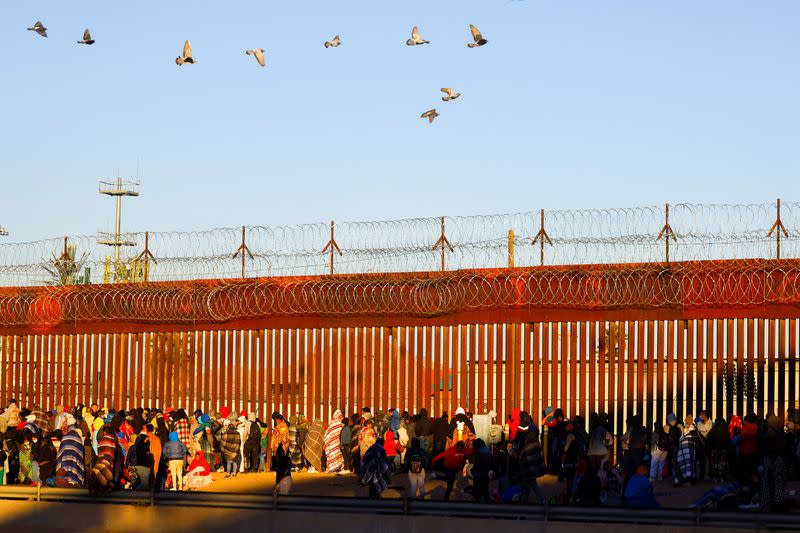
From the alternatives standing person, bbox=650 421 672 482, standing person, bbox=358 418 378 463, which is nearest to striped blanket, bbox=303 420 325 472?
standing person, bbox=358 418 378 463

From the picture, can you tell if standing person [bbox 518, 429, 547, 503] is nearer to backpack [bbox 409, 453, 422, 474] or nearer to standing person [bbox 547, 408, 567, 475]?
backpack [bbox 409, 453, 422, 474]

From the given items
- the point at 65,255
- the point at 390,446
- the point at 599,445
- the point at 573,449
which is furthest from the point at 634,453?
the point at 65,255

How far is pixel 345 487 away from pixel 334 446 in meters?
2.20

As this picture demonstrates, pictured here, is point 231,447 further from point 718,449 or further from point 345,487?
point 718,449

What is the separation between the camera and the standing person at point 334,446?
2656 centimetres

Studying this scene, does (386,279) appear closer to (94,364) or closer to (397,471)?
(397,471)

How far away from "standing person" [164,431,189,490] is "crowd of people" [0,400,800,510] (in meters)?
0.02

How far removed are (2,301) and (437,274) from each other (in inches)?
442

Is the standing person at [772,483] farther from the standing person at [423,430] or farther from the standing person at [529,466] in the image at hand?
the standing person at [423,430]

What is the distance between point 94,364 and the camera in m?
32.7

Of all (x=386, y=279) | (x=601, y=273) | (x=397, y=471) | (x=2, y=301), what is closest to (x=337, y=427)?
(x=397, y=471)

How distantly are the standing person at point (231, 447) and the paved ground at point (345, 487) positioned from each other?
0.19 meters

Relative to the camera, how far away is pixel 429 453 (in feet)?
84.3

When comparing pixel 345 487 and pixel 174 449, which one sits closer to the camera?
pixel 174 449
